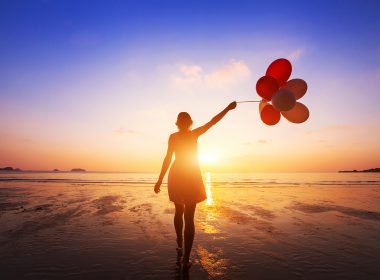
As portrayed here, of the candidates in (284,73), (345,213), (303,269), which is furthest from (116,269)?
(345,213)

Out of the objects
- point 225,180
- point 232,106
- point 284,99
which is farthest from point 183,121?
point 225,180

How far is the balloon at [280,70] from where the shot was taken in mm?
5719

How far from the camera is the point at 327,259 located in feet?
14.4

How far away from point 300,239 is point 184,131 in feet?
11.0

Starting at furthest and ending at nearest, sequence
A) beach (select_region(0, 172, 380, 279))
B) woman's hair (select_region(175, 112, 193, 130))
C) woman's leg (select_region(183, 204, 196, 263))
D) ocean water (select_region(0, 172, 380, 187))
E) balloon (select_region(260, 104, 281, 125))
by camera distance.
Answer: ocean water (select_region(0, 172, 380, 187))
balloon (select_region(260, 104, 281, 125))
woman's hair (select_region(175, 112, 193, 130))
woman's leg (select_region(183, 204, 196, 263))
beach (select_region(0, 172, 380, 279))

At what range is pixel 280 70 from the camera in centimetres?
576

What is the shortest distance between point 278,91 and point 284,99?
24 cm

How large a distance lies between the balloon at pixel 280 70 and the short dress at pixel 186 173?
243 centimetres

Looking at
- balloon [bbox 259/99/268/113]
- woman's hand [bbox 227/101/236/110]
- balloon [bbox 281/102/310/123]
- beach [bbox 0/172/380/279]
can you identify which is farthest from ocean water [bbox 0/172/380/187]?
woman's hand [bbox 227/101/236/110]

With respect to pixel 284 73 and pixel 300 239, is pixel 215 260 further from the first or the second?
pixel 284 73

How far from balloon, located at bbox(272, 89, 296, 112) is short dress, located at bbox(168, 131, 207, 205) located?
1809 mm

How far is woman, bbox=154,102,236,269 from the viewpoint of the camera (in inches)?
174

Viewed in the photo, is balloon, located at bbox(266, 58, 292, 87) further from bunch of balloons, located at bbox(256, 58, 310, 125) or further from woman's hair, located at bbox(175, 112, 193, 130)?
woman's hair, located at bbox(175, 112, 193, 130)

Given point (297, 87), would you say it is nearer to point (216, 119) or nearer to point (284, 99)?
point (284, 99)
